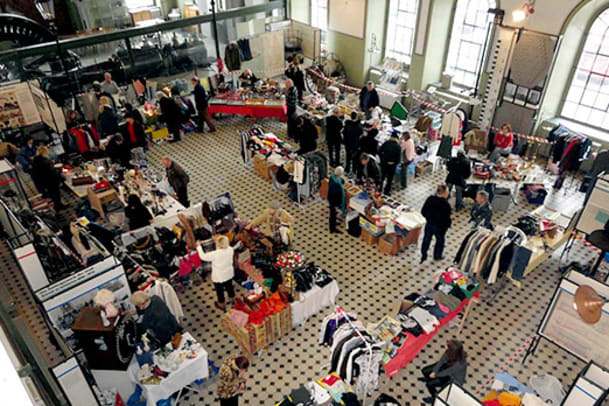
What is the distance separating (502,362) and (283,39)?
13801 millimetres

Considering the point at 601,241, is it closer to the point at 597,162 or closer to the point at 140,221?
the point at 597,162

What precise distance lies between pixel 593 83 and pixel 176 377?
1197cm

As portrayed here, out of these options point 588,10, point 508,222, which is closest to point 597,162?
point 508,222

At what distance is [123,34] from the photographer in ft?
48.3

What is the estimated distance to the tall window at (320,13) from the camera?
1809 centimetres

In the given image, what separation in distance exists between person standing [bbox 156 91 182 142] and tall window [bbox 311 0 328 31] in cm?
744

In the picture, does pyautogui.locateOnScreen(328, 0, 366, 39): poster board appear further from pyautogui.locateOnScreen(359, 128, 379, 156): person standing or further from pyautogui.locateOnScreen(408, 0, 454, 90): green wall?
pyautogui.locateOnScreen(359, 128, 379, 156): person standing

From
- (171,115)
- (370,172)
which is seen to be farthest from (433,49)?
(171,115)

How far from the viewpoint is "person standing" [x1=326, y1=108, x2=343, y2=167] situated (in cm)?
1184

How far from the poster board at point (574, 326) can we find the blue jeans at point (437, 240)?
2.48 meters

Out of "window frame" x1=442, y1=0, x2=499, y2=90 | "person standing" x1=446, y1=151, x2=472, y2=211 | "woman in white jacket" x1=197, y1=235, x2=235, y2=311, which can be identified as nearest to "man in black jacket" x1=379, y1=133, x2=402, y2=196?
"person standing" x1=446, y1=151, x2=472, y2=211

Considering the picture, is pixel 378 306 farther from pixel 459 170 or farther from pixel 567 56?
pixel 567 56

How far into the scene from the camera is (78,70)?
14.4 metres

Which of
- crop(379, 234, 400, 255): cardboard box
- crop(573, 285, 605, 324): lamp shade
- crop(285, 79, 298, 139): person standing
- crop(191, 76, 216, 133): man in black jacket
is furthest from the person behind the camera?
crop(191, 76, 216, 133): man in black jacket
